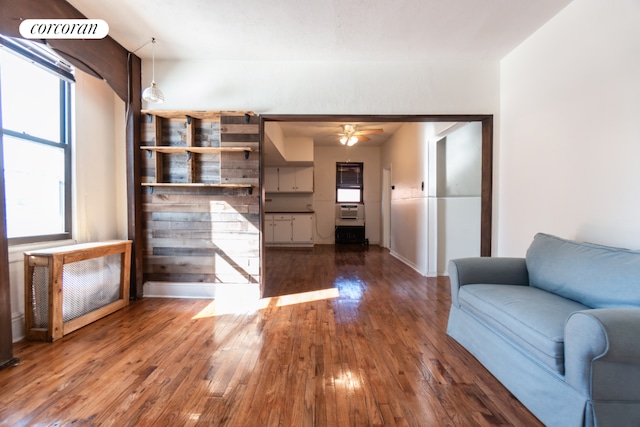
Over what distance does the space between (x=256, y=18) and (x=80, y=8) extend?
4.64 feet

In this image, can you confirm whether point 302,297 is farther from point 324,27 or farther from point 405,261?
point 324,27

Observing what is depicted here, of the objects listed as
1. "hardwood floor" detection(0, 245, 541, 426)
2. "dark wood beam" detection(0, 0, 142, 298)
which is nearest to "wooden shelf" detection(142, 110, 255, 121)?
"dark wood beam" detection(0, 0, 142, 298)

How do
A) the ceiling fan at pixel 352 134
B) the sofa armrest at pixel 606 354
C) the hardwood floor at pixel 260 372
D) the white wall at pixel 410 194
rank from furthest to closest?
the ceiling fan at pixel 352 134
the white wall at pixel 410 194
the hardwood floor at pixel 260 372
the sofa armrest at pixel 606 354

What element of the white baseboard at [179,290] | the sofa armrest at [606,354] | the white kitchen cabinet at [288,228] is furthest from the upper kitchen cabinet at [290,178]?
the sofa armrest at [606,354]

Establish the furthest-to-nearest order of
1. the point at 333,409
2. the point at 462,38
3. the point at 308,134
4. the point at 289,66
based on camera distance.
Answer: the point at 308,134, the point at 289,66, the point at 462,38, the point at 333,409

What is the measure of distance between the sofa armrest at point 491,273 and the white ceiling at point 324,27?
2.00m

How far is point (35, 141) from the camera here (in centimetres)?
238

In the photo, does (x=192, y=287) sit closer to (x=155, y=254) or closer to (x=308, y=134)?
(x=155, y=254)

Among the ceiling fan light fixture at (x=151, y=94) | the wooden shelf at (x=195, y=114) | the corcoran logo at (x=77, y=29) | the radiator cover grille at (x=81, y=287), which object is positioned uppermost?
the ceiling fan light fixture at (x=151, y=94)

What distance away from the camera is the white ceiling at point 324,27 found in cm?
225

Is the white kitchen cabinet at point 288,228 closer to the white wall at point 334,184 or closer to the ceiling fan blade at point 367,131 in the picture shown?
the white wall at point 334,184

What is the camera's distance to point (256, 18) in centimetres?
240

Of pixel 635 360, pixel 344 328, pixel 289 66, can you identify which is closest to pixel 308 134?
pixel 289 66

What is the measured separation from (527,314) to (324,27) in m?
2.61
